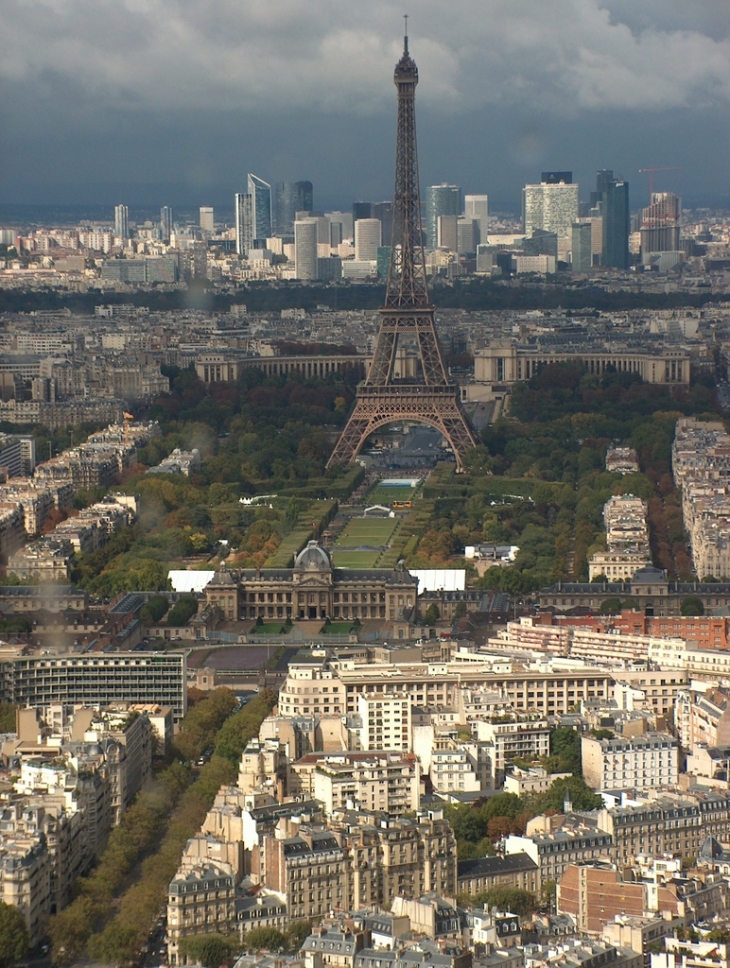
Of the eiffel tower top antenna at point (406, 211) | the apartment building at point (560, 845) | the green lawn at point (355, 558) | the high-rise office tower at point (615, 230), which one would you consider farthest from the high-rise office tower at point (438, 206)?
the apartment building at point (560, 845)

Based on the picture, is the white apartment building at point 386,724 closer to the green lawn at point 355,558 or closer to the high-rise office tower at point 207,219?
the green lawn at point 355,558

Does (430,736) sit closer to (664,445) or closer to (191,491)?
(191,491)

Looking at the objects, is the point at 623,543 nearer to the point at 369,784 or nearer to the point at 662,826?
the point at 369,784

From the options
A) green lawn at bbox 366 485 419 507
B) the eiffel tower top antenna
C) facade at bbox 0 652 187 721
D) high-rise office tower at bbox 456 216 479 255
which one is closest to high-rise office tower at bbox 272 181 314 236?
high-rise office tower at bbox 456 216 479 255

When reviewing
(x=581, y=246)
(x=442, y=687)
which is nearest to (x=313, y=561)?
(x=442, y=687)

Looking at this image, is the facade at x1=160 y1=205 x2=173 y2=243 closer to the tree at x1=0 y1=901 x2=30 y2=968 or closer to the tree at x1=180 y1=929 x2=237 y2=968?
the tree at x1=0 y1=901 x2=30 y2=968

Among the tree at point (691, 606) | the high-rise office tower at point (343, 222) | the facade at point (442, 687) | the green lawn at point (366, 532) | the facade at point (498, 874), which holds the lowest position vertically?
the green lawn at point (366, 532)
